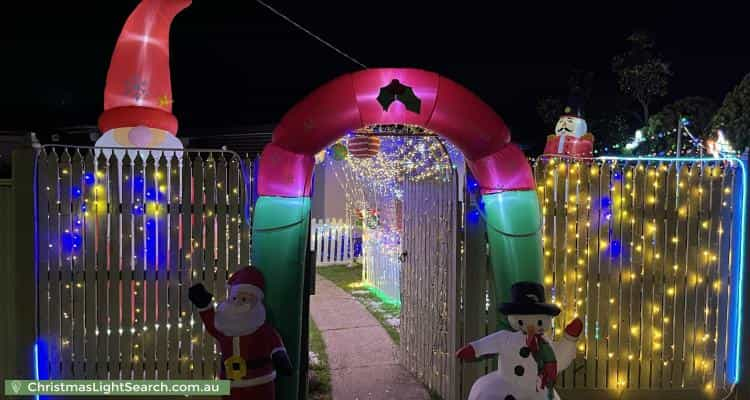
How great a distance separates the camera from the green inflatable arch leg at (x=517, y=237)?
153 inches

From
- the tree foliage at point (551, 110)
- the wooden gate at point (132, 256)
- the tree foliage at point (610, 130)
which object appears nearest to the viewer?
the wooden gate at point (132, 256)

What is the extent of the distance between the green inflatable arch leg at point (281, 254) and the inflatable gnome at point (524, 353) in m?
1.29

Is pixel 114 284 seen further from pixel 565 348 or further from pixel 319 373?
pixel 565 348

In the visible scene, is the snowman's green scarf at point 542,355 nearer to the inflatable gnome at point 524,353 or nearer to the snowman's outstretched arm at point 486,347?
the inflatable gnome at point 524,353

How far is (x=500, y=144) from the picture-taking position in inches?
152

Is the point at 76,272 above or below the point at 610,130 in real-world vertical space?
below

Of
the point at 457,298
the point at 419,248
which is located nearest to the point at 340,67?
the point at 419,248

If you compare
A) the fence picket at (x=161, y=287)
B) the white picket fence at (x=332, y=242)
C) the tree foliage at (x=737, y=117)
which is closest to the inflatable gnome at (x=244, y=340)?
the fence picket at (x=161, y=287)

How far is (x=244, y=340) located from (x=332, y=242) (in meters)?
9.99

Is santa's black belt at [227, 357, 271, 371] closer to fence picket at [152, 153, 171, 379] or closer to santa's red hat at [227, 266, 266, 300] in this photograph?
santa's red hat at [227, 266, 266, 300]

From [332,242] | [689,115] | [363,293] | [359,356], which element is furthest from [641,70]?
[359,356]

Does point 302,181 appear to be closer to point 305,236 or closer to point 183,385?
point 305,236

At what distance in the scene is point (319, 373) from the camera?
5.59 m

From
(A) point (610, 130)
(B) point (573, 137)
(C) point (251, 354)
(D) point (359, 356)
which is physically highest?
(A) point (610, 130)
